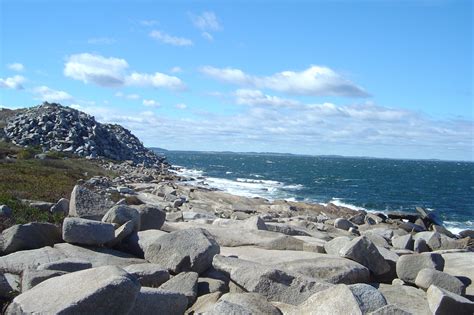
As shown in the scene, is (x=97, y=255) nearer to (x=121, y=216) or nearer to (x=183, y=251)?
(x=121, y=216)

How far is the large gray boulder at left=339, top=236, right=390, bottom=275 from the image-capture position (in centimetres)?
1098

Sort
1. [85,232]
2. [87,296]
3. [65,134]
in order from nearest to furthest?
[87,296], [85,232], [65,134]

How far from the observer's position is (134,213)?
12.6 metres

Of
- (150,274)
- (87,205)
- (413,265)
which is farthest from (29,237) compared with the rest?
(413,265)

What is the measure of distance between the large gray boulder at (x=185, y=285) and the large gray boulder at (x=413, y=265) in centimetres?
448

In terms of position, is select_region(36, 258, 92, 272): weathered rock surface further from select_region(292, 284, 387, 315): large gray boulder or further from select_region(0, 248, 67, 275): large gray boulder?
select_region(292, 284, 387, 315): large gray boulder

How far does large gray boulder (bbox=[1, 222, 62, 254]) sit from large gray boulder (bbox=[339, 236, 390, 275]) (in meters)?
6.52

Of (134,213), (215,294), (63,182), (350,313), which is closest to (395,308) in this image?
(350,313)

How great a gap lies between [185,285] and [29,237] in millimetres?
4473

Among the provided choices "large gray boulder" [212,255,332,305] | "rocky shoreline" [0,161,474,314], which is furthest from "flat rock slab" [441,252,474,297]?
"large gray boulder" [212,255,332,305]

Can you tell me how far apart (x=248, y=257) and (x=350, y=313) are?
4643 mm

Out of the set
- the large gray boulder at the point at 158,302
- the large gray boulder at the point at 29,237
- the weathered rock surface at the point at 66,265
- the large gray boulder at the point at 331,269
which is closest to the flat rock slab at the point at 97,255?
the large gray boulder at the point at 29,237

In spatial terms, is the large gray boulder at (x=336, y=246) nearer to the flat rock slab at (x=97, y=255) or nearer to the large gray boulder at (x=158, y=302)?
the flat rock slab at (x=97, y=255)

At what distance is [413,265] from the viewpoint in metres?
10.9
